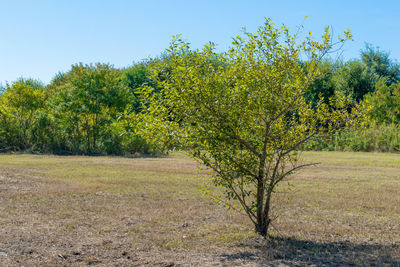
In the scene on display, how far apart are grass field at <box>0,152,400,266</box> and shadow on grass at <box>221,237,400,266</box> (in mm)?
16

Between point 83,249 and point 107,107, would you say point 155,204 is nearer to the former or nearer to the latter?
point 83,249

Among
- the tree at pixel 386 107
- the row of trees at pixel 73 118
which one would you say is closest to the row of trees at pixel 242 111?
the row of trees at pixel 73 118

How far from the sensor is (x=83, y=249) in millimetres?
6863

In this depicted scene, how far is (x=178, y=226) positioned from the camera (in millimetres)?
8414

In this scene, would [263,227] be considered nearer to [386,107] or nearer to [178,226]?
[178,226]

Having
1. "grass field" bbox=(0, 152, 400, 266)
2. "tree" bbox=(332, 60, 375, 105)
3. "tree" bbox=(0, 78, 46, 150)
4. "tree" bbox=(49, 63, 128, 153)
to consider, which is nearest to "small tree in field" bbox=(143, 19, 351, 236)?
"grass field" bbox=(0, 152, 400, 266)

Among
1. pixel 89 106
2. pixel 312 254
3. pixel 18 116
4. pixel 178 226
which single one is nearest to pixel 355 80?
pixel 89 106

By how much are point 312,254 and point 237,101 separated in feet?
8.81

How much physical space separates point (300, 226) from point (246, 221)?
112cm

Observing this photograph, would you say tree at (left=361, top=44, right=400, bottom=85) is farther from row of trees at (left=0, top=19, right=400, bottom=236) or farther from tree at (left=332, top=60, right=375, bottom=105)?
row of trees at (left=0, top=19, right=400, bottom=236)

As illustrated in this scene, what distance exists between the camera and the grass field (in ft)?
21.3

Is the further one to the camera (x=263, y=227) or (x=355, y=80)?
(x=355, y=80)

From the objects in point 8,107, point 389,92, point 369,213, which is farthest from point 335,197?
point 389,92

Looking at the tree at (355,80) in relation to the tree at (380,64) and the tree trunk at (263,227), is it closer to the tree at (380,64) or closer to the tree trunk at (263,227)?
the tree at (380,64)
